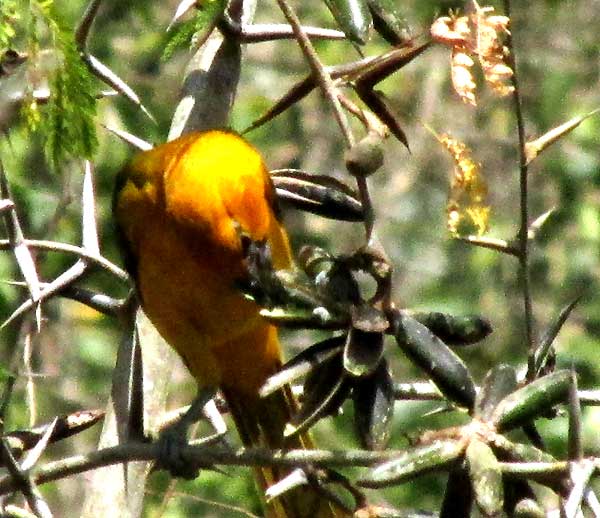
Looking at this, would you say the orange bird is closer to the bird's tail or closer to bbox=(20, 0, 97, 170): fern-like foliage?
the bird's tail

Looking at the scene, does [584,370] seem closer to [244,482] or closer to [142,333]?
[244,482]

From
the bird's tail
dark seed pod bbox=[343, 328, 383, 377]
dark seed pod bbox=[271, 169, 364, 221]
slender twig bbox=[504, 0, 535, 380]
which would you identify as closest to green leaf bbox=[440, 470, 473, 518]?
dark seed pod bbox=[343, 328, 383, 377]

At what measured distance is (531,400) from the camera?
2.12 m

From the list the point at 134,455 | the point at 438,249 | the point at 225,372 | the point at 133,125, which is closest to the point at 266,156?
the point at 133,125

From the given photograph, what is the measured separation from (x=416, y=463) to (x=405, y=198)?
672cm

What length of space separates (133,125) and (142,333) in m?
2.91

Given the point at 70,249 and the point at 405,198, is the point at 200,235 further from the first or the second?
the point at 405,198

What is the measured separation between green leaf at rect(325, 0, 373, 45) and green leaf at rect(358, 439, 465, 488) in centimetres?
68

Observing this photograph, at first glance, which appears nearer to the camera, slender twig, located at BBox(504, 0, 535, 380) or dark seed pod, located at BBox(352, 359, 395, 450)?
dark seed pod, located at BBox(352, 359, 395, 450)

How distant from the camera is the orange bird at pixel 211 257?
351cm

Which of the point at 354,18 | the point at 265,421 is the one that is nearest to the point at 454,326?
the point at 354,18

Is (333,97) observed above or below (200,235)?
above

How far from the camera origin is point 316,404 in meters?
2.27

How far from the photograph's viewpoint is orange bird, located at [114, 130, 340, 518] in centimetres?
351
